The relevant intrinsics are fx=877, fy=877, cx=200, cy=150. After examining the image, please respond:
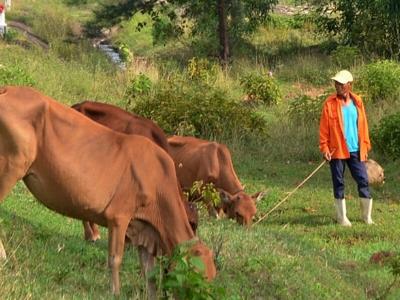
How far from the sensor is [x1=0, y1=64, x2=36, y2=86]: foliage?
57.4ft

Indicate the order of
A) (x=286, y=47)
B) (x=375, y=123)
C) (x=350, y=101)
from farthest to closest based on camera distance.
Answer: (x=286, y=47)
(x=375, y=123)
(x=350, y=101)

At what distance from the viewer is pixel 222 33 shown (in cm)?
Result: 2603

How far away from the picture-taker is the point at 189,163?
481 inches

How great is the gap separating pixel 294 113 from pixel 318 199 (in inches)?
227

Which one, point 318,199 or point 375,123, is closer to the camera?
point 318,199

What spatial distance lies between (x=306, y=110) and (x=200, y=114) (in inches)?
104

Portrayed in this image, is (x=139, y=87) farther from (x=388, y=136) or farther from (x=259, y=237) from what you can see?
(x=259, y=237)

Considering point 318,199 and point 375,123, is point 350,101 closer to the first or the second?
point 318,199

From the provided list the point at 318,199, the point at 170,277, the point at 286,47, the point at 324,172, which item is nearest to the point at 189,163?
the point at 318,199

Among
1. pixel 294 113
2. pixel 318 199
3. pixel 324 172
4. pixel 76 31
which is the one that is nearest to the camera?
pixel 318 199

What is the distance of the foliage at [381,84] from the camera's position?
63.8ft

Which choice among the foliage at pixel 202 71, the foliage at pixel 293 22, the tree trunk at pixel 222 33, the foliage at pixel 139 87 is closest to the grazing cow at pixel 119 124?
the foliage at pixel 139 87

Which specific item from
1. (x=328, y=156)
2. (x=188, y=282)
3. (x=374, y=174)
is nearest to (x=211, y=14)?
(x=374, y=174)

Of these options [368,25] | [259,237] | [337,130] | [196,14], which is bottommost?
[368,25]
